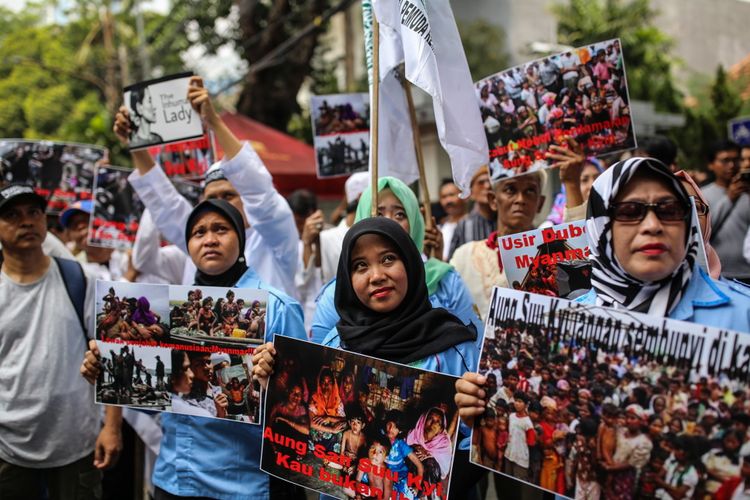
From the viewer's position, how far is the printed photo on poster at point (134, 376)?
287 cm

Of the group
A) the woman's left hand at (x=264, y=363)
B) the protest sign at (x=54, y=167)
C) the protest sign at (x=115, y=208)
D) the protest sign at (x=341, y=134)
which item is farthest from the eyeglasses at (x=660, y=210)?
the protest sign at (x=54, y=167)

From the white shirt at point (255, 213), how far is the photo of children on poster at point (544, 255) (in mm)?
1284

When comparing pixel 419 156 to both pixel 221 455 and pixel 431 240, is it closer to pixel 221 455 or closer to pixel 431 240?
pixel 431 240

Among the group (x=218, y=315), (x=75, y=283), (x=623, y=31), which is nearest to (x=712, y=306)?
(x=218, y=315)

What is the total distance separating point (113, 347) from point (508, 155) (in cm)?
220

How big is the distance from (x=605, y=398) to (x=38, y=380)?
9.36 ft

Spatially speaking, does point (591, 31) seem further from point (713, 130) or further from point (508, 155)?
point (508, 155)

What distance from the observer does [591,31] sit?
2189 centimetres

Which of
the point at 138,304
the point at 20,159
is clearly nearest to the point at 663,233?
the point at 138,304

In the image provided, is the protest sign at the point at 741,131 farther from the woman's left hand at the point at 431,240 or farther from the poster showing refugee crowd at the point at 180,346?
the poster showing refugee crowd at the point at 180,346

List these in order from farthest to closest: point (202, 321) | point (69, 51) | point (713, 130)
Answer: point (69, 51) < point (713, 130) < point (202, 321)

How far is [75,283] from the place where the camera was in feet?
12.2

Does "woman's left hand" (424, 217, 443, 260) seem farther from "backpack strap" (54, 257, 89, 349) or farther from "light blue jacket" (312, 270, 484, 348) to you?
"backpack strap" (54, 257, 89, 349)

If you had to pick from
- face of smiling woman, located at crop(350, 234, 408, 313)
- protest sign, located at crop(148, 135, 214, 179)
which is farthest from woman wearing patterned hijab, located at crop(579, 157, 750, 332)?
protest sign, located at crop(148, 135, 214, 179)
